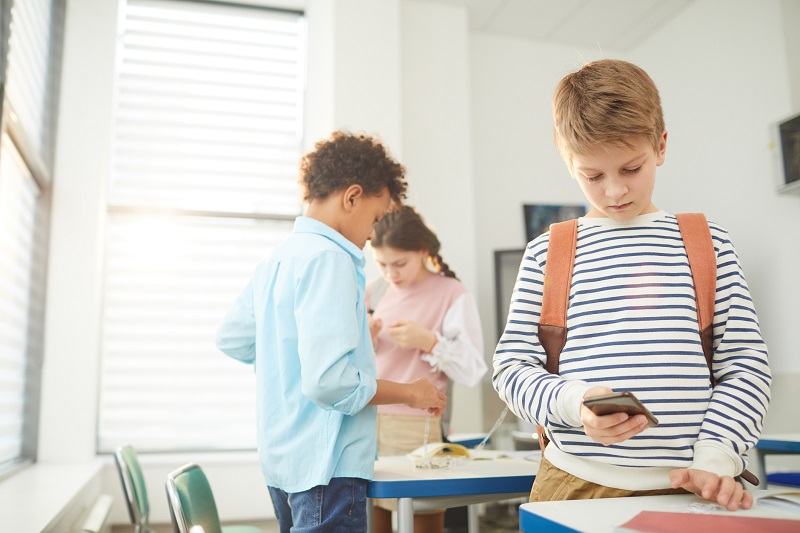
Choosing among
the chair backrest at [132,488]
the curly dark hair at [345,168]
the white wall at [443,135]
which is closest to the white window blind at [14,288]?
the chair backrest at [132,488]

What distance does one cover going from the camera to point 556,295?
3.78 ft

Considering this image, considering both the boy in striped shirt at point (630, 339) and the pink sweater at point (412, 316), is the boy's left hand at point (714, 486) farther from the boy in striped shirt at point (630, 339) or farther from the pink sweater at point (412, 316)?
the pink sweater at point (412, 316)

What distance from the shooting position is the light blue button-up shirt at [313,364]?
1.37m

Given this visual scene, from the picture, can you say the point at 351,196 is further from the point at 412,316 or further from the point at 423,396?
the point at 412,316

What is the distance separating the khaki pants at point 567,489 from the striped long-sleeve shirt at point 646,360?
0.01 m

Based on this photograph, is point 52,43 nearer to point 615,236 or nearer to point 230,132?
point 230,132

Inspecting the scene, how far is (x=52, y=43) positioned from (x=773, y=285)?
437cm

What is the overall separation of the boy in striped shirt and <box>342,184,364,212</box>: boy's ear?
24.3 inches

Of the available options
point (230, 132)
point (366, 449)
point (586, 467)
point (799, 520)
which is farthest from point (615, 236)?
point (230, 132)

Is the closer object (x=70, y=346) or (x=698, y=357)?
(x=698, y=357)

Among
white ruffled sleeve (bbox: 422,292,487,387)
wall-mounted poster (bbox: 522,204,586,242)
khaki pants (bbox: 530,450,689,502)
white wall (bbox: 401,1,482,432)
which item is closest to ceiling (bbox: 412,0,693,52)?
white wall (bbox: 401,1,482,432)

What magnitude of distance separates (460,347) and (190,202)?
8.39 ft

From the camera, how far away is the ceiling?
14.8 feet

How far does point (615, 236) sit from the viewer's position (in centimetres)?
117
